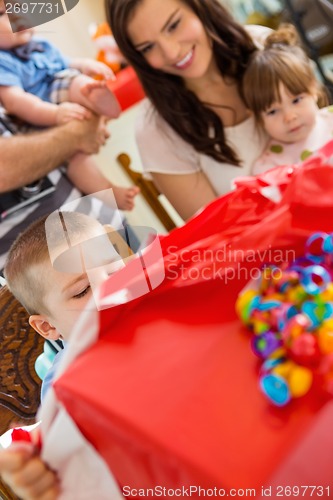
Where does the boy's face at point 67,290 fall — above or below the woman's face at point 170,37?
below

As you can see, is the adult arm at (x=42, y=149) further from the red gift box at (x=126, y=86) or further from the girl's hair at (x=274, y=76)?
the girl's hair at (x=274, y=76)

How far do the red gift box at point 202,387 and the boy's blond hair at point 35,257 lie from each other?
118mm

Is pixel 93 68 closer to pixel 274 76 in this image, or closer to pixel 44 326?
pixel 274 76

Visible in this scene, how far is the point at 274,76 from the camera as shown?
76 centimetres

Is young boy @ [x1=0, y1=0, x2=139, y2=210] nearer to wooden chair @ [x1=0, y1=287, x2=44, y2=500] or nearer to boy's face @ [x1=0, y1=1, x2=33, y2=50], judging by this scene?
boy's face @ [x1=0, y1=1, x2=33, y2=50]

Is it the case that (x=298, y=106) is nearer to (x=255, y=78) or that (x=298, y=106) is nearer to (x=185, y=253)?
(x=255, y=78)

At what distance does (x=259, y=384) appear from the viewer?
0.38 meters

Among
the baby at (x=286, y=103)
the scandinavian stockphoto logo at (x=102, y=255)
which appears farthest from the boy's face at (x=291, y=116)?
the scandinavian stockphoto logo at (x=102, y=255)

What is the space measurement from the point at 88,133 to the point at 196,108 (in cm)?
22

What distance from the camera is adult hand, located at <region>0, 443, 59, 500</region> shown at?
0.41m

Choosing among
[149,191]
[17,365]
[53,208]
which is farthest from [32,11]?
[17,365]

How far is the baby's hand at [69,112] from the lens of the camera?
0.73 m

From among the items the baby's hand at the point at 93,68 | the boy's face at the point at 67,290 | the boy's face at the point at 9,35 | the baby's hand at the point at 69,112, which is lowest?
the boy's face at the point at 67,290

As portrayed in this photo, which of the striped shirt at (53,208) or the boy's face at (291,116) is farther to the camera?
the boy's face at (291,116)
